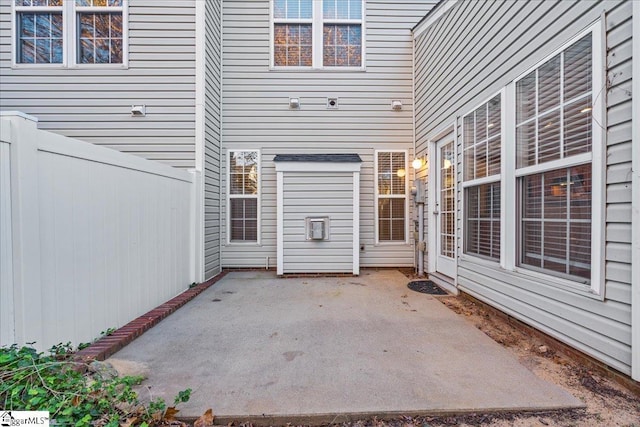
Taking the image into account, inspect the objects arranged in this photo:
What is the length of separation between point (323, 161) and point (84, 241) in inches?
139

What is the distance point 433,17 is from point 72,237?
5797mm

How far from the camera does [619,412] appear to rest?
5.38ft

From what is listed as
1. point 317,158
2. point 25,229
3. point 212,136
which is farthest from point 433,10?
point 25,229

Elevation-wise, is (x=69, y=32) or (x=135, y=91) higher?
(x=69, y=32)

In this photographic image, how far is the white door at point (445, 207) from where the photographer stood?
418 centimetres

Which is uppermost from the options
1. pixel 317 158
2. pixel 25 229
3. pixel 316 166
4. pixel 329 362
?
pixel 317 158

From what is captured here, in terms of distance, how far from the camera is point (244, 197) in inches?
219

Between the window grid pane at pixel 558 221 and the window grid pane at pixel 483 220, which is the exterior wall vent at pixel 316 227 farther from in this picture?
the window grid pane at pixel 558 221

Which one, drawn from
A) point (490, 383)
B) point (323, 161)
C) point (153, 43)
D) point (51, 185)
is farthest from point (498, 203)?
point (153, 43)

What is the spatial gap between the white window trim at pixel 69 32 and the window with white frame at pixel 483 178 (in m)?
5.38

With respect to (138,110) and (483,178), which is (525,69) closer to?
(483,178)

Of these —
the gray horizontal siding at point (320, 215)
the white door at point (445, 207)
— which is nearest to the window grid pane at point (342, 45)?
the gray horizontal siding at point (320, 215)

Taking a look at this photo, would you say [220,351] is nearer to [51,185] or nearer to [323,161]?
[51,185]

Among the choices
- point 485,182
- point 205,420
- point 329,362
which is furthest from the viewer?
point 485,182
